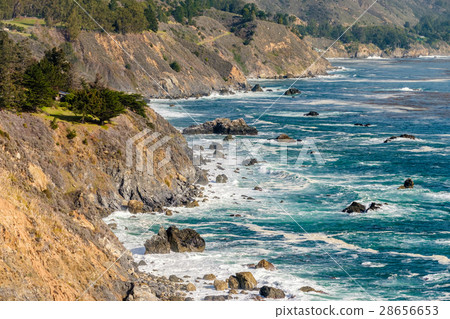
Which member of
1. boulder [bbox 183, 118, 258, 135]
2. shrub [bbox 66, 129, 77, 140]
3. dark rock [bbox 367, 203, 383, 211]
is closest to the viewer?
shrub [bbox 66, 129, 77, 140]

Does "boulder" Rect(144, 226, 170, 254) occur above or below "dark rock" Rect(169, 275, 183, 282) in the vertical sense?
above

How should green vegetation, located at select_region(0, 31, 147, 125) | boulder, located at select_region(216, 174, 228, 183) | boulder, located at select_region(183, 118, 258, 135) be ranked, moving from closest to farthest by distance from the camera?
green vegetation, located at select_region(0, 31, 147, 125), boulder, located at select_region(216, 174, 228, 183), boulder, located at select_region(183, 118, 258, 135)

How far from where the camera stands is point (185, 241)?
38.5m

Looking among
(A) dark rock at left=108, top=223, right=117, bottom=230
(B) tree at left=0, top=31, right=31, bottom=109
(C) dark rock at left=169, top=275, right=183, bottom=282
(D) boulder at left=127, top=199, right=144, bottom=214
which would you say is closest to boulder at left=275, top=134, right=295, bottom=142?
(B) tree at left=0, top=31, right=31, bottom=109

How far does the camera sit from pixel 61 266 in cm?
2653

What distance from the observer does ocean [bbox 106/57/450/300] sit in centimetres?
3497

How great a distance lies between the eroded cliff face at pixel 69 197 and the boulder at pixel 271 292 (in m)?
7.25

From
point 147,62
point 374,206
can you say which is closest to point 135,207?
point 374,206

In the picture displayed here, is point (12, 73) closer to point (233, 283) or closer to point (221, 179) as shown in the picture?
point (221, 179)

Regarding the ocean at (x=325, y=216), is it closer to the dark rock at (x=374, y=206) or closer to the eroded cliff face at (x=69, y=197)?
the dark rock at (x=374, y=206)

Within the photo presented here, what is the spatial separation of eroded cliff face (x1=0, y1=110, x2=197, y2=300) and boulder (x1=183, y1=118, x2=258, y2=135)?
25.8m

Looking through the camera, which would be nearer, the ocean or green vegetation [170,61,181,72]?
the ocean

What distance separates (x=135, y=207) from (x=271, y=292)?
17.9 metres

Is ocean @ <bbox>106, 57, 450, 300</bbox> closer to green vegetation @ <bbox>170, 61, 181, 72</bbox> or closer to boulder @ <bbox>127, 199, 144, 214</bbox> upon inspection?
boulder @ <bbox>127, 199, 144, 214</bbox>
